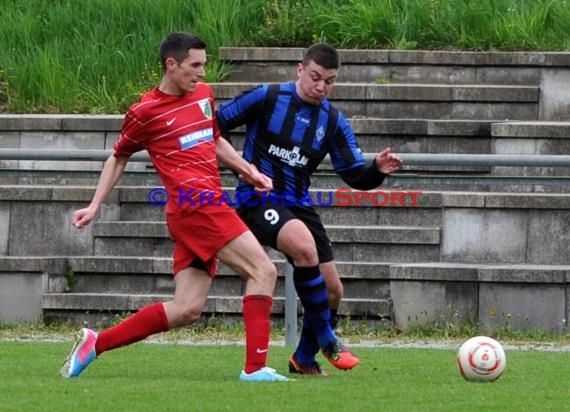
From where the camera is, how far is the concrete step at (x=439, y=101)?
557 inches

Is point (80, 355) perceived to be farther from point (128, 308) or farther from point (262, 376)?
point (128, 308)

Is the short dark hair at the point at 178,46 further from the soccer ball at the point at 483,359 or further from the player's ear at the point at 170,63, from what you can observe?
the soccer ball at the point at 483,359

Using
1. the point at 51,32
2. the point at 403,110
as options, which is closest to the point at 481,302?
the point at 403,110

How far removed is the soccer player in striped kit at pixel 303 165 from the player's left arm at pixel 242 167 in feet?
1.00

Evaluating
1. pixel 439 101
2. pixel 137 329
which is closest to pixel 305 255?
pixel 137 329

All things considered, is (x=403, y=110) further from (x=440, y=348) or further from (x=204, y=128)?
(x=204, y=128)

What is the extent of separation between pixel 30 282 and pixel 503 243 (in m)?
3.97

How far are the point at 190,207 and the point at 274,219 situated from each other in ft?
2.09

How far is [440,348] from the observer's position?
10414 mm

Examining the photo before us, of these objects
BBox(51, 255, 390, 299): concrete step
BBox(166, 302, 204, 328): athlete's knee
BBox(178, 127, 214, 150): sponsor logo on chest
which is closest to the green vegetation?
BBox(51, 255, 390, 299): concrete step

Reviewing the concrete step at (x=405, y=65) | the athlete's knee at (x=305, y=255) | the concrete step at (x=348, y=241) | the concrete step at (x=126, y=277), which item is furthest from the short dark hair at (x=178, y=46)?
the concrete step at (x=405, y=65)

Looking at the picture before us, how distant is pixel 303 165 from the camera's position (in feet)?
27.5

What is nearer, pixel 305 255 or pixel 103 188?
pixel 103 188

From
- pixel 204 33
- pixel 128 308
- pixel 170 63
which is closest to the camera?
pixel 170 63
